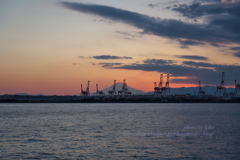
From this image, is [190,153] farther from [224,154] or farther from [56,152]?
[56,152]

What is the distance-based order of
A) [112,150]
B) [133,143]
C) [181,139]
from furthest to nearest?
[181,139], [133,143], [112,150]

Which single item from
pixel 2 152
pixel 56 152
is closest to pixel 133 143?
pixel 56 152

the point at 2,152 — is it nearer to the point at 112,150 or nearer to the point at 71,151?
the point at 71,151

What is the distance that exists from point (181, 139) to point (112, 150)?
11794mm

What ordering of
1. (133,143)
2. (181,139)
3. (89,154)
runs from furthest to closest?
1. (181,139)
2. (133,143)
3. (89,154)

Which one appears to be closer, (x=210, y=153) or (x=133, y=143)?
(x=210, y=153)

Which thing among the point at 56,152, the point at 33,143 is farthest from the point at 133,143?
the point at 33,143

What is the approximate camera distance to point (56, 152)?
31547 millimetres

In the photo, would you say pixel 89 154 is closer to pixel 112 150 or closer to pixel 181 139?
pixel 112 150

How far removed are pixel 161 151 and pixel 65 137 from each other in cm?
1584

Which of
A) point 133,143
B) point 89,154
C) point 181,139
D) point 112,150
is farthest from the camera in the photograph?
point 181,139

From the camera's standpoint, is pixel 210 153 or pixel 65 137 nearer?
pixel 210 153

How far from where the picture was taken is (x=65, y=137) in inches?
1651

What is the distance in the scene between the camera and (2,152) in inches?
1244
